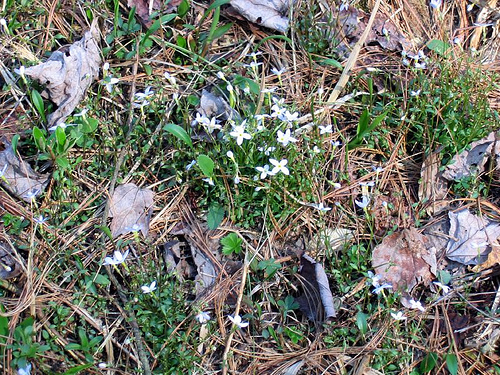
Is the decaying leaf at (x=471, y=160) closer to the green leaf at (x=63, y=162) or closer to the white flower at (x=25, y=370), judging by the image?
the green leaf at (x=63, y=162)

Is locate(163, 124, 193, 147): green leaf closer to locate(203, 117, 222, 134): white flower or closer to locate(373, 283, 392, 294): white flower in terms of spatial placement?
locate(203, 117, 222, 134): white flower

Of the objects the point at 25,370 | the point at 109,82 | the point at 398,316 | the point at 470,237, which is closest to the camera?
the point at 25,370

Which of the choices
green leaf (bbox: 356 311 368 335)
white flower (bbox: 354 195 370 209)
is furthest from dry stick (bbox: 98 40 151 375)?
white flower (bbox: 354 195 370 209)

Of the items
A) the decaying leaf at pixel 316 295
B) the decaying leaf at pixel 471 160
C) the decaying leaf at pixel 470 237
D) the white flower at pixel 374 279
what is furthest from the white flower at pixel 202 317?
the decaying leaf at pixel 471 160

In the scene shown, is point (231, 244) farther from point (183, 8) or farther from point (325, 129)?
point (183, 8)

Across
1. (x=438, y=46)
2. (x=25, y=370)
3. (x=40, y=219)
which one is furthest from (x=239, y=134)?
(x=438, y=46)

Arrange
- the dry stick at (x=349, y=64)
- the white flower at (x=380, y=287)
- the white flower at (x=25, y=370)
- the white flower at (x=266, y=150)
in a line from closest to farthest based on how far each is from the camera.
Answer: the white flower at (x=25, y=370) < the white flower at (x=380, y=287) < the white flower at (x=266, y=150) < the dry stick at (x=349, y=64)

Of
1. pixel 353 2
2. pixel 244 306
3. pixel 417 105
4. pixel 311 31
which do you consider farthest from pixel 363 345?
pixel 353 2
